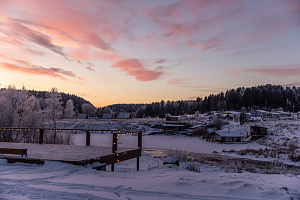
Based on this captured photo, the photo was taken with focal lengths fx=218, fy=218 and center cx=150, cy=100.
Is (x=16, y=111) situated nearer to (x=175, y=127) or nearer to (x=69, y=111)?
(x=69, y=111)

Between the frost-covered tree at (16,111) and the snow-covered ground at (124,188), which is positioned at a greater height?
the frost-covered tree at (16,111)

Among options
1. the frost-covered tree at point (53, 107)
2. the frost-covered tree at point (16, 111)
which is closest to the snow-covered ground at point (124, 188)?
the frost-covered tree at point (16, 111)

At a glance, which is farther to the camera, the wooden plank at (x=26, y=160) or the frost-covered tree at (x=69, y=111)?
the frost-covered tree at (x=69, y=111)

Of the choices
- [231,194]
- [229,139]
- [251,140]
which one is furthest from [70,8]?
[251,140]

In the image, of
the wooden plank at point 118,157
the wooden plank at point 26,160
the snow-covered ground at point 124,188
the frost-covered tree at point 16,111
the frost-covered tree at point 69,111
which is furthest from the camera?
the frost-covered tree at point 69,111

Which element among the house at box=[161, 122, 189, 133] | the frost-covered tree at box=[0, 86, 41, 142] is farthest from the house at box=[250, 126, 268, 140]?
the frost-covered tree at box=[0, 86, 41, 142]

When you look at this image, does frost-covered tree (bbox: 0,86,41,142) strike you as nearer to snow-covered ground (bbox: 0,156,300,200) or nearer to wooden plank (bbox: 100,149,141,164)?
wooden plank (bbox: 100,149,141,164)

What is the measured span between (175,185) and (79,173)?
12.5ft

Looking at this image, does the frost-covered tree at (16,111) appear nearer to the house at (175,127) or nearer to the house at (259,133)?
the house at (259,133)

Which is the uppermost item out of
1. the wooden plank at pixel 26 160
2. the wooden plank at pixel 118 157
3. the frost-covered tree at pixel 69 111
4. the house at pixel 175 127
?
the frost-covered tree at pixel 69 111

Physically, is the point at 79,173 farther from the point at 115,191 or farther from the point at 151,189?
the point at 151,189

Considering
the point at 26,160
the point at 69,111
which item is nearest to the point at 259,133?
the point at 26,160

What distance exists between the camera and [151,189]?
20.7 ft

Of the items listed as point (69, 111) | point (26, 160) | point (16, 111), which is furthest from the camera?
point (69, 111)
